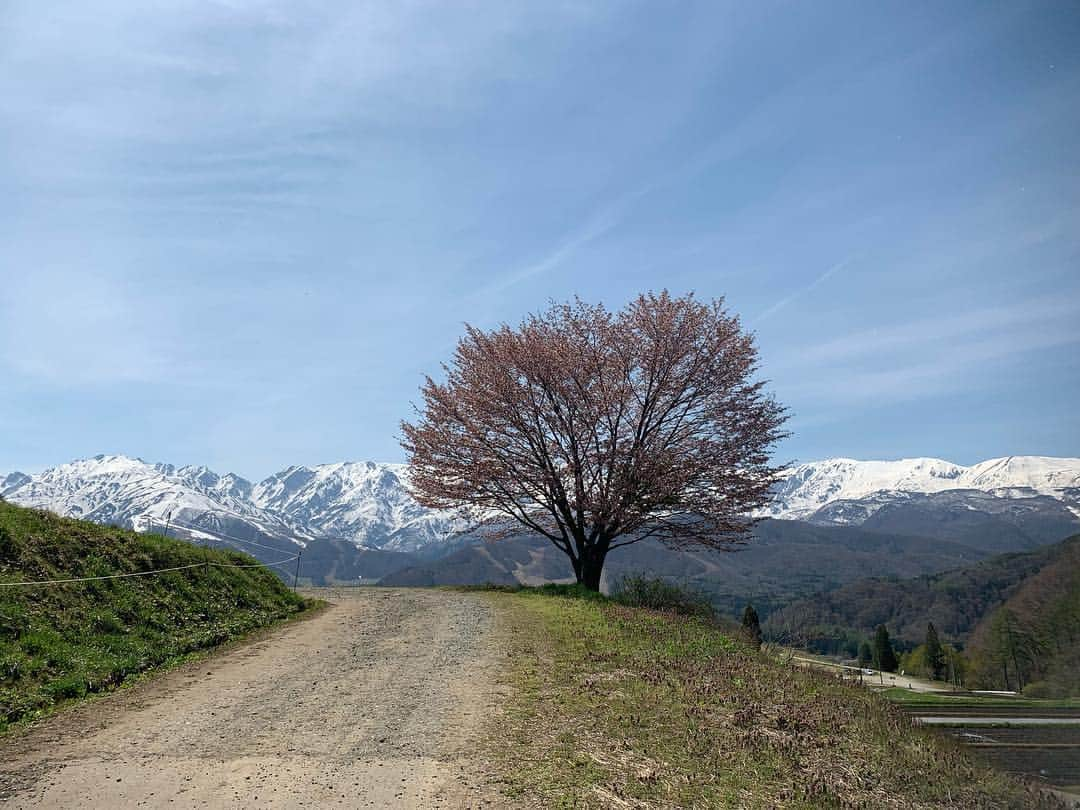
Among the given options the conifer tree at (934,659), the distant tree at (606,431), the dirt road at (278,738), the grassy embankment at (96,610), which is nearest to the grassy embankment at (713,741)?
the dirt road at (278,738)

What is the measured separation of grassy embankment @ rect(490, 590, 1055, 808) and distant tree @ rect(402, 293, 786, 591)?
14486 millimetres

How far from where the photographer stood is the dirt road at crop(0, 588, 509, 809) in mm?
7301

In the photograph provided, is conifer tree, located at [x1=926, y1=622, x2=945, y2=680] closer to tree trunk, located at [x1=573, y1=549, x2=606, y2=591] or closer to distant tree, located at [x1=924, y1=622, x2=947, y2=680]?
distant tree, located at [x1=924, y1=622, x2=947, y2=680]

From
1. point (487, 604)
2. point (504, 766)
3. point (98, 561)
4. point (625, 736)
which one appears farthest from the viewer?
point (487, 604)

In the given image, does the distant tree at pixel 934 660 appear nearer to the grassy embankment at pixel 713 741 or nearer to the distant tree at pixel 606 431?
the distant tree at pixel 606 431

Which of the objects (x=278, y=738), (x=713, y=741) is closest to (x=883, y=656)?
(x=713, y=741)

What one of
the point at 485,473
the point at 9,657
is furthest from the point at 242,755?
the point at 485,473

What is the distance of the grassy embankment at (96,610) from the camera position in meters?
11.0

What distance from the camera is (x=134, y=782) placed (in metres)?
7.48

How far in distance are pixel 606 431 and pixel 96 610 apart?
70.9 feet

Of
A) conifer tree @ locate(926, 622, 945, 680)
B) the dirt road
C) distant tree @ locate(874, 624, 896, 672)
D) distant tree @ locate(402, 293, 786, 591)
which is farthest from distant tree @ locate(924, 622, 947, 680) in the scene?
the dirt road

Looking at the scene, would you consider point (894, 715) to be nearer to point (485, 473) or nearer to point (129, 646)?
point (129, 646)

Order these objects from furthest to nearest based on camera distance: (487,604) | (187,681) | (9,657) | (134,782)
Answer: (487,604) < (187,681) < (9,657) < (134,782)

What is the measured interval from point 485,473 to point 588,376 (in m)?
6.76
